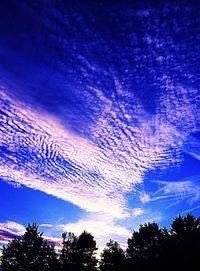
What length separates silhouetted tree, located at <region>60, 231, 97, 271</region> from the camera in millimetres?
57562

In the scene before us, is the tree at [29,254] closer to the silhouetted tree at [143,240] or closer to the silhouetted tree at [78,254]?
the silhouetted tree at [78,254]

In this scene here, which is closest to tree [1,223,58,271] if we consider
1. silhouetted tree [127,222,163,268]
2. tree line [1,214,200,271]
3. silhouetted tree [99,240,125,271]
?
tree line [1,214,200,271]

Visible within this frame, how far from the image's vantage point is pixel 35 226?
183 ft

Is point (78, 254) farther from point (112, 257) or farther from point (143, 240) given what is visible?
point (143, 240)

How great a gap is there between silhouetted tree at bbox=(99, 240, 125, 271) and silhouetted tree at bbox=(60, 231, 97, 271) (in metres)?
3.71

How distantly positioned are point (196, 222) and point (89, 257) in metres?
27.5

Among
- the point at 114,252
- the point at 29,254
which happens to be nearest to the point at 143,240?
the point at 114,252

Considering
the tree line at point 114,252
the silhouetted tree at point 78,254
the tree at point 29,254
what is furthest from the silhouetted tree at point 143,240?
the tree at point 29,254

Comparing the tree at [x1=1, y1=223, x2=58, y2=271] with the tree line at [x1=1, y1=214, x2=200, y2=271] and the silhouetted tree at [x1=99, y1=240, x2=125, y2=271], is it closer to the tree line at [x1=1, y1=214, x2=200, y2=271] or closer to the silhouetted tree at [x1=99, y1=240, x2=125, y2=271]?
the tree line at [x1=1, y1=214, x2=200, y2=271]

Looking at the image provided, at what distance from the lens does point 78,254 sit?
59406 mm

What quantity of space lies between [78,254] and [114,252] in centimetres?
1007

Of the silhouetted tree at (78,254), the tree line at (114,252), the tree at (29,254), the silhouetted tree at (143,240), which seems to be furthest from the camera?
the silhouetted tree at (143,240)

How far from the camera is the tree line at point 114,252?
40.0m

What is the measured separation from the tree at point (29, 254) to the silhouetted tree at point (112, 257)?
545 inches
